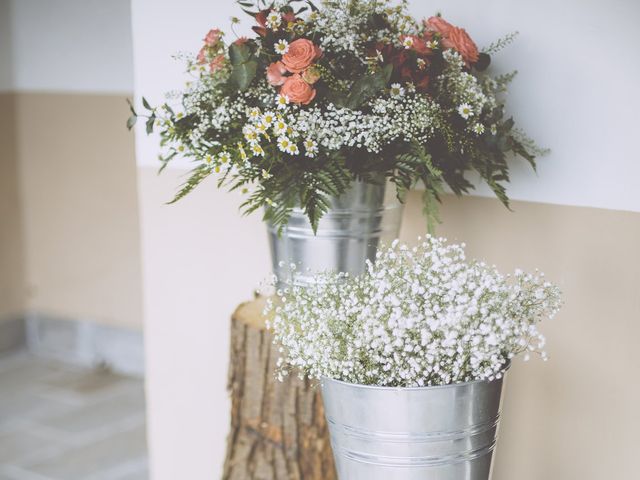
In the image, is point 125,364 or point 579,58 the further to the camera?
point 125,364

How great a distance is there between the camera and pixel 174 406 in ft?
9.55

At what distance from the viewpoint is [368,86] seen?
1.75 metres

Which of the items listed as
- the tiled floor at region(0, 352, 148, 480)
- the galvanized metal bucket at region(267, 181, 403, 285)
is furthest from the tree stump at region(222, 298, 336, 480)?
the tiled floor at region(0, 352, 148, 480)

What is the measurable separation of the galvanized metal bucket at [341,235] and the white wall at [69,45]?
2885 millimetres

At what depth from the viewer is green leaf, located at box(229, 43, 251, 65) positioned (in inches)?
71.3

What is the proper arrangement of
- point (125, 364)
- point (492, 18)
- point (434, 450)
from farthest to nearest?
point (125, 364) → point (492, 18) → point (434, 450)

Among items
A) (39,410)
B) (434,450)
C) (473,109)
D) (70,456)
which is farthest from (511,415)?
(39,410)

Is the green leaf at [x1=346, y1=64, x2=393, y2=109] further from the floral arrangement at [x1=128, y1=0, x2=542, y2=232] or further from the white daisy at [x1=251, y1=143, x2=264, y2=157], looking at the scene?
the white daisy at [x1=251, y1=143, x2=264, y2=157]

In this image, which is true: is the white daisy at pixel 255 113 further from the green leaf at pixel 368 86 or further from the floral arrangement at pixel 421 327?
the floral arrangement at pixel 421 327

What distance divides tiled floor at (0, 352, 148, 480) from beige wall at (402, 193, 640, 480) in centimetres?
213

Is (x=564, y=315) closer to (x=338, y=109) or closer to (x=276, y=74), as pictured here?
(x=338, y=109)

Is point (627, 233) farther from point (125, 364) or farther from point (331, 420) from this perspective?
point (125, 364)

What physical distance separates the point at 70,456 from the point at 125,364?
1.06 meters

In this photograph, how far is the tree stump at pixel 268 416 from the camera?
2.18 meters
